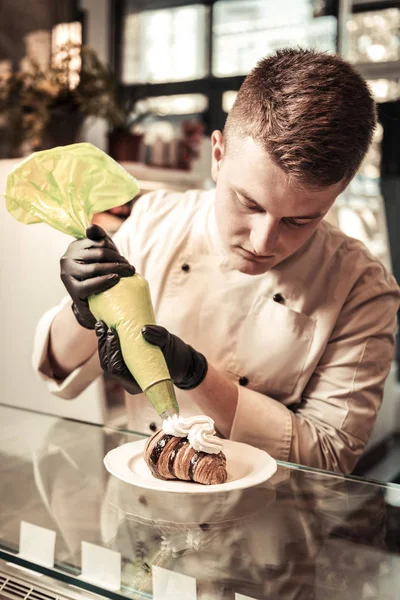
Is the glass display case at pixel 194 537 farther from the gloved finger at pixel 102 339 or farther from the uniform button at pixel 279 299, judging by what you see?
the uniform button at pixel 279 299

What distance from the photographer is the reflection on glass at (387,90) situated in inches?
175

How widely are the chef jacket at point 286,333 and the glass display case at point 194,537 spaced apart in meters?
0.24

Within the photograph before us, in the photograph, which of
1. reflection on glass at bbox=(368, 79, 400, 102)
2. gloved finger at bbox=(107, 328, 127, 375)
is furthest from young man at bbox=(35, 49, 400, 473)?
reflection on glass at bbox=(368, 79, 400, 102)

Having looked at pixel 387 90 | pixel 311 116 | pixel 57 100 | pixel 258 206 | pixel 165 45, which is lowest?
pixel 258 206

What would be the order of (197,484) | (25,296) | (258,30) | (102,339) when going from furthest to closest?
(258,30) < (25,296) < (102,339) < (197,484)

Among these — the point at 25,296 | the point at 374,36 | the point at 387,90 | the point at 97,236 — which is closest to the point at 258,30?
the point at 374,36

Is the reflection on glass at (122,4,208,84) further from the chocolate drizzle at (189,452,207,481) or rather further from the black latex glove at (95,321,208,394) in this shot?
the chocolate drizzle at (189,452,207,481)

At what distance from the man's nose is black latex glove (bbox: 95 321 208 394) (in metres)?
0.22

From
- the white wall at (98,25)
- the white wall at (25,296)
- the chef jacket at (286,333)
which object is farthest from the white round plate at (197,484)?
the white wall at (98,25)

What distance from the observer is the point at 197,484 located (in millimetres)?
1009

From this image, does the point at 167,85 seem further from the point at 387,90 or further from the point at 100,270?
the point at 100,270

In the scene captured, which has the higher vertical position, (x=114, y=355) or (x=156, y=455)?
(x=114, y=355)

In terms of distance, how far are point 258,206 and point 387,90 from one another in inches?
144

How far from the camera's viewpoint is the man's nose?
120 cm
